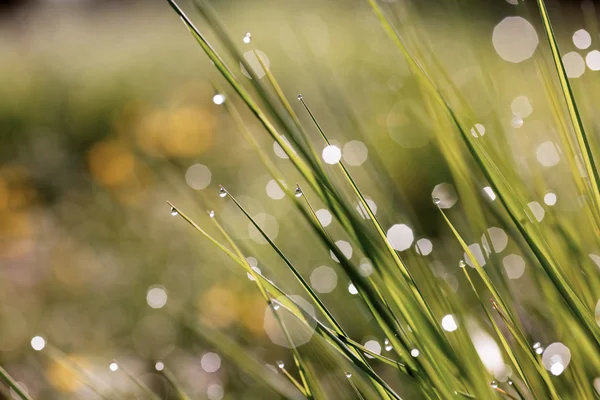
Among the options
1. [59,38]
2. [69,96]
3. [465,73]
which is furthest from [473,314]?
[59,38]

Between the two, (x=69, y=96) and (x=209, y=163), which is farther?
(x=69, y=96)

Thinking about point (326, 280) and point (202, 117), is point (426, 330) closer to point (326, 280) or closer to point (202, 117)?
point (326, 280)

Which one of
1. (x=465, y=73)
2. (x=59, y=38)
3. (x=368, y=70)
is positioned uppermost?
(x=465, y=73)

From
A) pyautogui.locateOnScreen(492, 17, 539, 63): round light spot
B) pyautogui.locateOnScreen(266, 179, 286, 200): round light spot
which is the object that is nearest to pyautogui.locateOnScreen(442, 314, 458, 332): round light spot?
pyautogui.locateOnScreen(266, 179, 286, 200): round light spot

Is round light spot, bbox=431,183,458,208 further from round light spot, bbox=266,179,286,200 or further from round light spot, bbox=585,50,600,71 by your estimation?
round light spot, bbox=585,50,600,71

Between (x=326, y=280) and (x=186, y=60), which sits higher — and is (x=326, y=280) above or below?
below

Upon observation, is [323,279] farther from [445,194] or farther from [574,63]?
[574,63]

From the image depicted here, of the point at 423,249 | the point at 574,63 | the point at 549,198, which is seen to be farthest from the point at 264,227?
the point at 574,63
